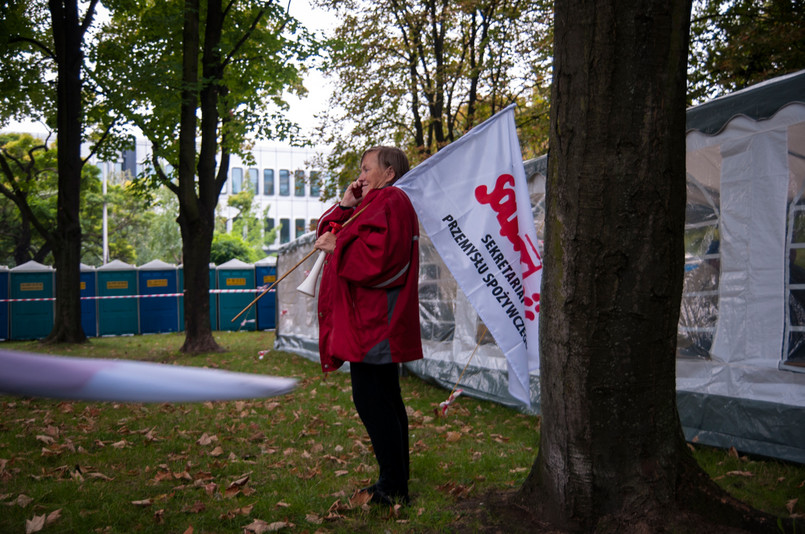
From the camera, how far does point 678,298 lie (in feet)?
9.81

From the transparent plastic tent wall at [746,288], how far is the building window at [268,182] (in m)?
61.7

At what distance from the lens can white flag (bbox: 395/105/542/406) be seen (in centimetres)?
459

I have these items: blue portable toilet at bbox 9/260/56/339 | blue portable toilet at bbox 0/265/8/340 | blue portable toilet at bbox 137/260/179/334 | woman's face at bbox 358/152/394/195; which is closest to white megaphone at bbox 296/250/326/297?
woman's face at bbox 358/152/394/195

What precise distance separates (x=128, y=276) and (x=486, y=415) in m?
19.1

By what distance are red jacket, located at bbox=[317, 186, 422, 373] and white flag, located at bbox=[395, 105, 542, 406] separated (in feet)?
3.66

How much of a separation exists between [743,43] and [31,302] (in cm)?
2104

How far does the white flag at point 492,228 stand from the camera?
4.59 meters

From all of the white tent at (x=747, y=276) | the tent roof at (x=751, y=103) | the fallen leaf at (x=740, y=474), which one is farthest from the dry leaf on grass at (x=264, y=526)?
the tent roof at (x=751, y=103)

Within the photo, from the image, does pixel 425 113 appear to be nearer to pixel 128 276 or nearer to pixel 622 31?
pixel 128 276

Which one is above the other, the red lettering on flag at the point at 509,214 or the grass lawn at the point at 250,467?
the red lettering on flag at the point at 509,214

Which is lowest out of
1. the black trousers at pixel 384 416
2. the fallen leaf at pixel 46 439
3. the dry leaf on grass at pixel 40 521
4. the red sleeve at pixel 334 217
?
the fallen leaf at pixel 46 439

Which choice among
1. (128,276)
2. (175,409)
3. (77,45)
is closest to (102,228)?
(128,276)

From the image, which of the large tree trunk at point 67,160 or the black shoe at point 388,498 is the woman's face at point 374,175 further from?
the large tree trunk at point 67,160

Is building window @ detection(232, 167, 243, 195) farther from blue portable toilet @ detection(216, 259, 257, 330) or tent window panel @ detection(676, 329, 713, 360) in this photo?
tent window panel @ detection(676, 329, 713, 360)
